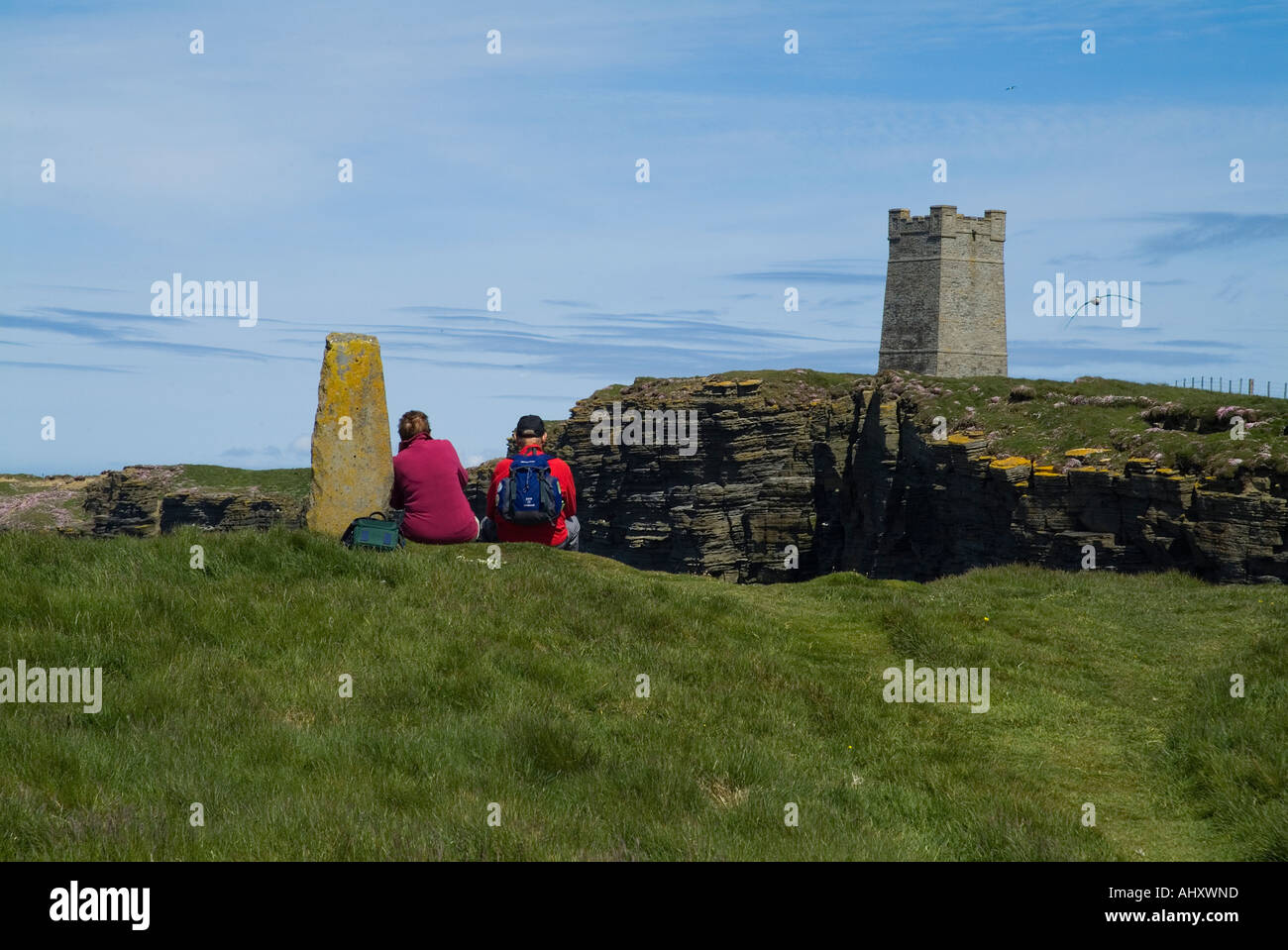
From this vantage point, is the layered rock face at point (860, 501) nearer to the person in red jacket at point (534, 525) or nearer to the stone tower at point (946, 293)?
the stone tower at point (946, 293)

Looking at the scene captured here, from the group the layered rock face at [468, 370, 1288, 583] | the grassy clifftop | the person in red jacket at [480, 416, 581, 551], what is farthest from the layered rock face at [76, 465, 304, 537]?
the person in red jacket at [480, 416, 581, 551]

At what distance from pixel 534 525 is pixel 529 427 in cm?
142

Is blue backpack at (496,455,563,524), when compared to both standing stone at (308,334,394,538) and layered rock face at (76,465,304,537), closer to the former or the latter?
standing stone at (308,334,394,538)

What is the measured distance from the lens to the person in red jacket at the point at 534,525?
1595cm

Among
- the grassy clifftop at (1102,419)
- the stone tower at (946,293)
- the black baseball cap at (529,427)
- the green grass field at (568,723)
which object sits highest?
the stone tower at (946,293)

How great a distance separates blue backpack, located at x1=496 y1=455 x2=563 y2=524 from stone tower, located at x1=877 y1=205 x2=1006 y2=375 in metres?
82.2

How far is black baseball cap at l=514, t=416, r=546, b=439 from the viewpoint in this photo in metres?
15.9

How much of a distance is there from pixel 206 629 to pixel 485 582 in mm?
3381

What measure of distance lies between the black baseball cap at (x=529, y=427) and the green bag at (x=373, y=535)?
2575 mm

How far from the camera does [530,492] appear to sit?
15.7 meters

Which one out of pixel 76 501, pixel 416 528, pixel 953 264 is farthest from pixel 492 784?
pixel 76 501

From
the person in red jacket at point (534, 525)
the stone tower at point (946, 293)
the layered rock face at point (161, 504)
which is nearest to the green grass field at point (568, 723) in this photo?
the person in red jacket at point (534, 525)

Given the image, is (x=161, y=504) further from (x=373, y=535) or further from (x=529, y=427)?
(x=373, y=535)
